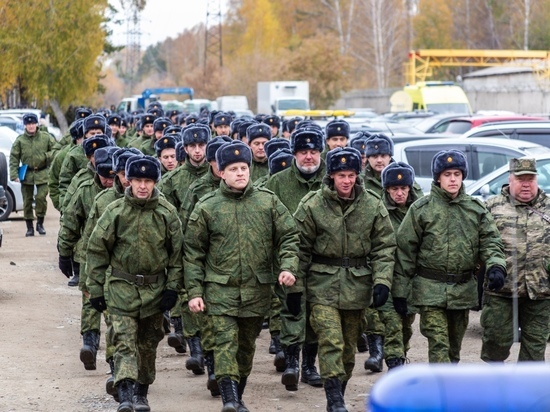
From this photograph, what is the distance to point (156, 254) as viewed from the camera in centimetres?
740

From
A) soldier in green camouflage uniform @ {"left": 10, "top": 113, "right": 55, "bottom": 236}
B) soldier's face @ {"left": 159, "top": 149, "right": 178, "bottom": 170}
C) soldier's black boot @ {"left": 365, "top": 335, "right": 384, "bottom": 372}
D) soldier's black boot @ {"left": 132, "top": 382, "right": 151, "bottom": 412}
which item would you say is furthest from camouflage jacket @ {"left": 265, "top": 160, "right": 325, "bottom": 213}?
soldier in green camouflage uniform @ {"left": 10, "top": 113, "right": 55, "bottom": 236}

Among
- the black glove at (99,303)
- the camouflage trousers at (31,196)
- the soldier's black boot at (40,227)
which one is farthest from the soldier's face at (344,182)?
the soldier's black boot at (40,227)

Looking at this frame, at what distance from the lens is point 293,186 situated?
9.40 m

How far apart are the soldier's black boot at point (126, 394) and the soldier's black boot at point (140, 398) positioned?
0.33 m

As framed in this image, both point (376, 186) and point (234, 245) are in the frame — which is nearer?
point (234, 245)

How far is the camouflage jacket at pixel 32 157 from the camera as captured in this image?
1848 centimetres

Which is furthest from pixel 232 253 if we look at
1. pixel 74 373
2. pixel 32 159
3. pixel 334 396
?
pixel 32 159

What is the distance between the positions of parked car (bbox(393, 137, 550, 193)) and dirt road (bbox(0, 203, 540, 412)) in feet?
9.82

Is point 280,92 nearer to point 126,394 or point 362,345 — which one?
point 362,345

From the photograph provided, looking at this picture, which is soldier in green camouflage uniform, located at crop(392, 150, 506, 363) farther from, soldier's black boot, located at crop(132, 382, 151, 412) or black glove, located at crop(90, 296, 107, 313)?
black glove, located at crop(90, 296, 107, 313)

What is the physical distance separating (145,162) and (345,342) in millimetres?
1674

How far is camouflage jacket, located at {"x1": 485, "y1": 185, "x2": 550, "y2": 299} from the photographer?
758cm

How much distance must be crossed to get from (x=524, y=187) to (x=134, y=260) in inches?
95.9

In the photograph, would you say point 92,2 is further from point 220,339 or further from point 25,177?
point 220,339
